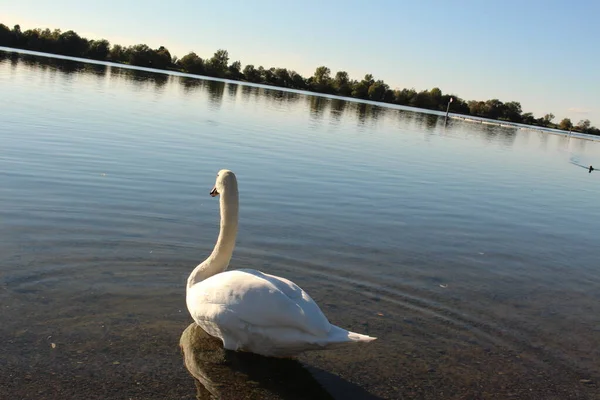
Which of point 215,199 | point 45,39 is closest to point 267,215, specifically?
point 215,199

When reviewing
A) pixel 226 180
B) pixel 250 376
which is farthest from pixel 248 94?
pixel 250 376

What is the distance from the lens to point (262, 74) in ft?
575

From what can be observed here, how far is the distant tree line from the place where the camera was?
140 meters

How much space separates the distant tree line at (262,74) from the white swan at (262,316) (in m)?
149

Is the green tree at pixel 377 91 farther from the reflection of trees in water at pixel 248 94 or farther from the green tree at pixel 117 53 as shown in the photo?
the reflection of trees in water at pixel 248 94

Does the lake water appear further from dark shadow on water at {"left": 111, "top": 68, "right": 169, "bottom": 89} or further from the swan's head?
dark shadow on water at {"left": 111, "top": 68, "right": 169, "bottom": 89}

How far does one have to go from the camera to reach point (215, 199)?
488 inches

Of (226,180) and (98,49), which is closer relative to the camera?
(226,180)

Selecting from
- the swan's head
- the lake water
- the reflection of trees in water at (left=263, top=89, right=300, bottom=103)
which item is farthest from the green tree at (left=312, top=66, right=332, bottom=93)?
the swan's head

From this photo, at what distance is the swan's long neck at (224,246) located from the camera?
6.53 m

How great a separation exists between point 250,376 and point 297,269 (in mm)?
3045

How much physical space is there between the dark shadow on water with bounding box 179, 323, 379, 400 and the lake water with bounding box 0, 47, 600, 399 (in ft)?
0.09

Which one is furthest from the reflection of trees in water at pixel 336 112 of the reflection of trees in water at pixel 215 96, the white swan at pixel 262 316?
the white swan at pixel 262 316

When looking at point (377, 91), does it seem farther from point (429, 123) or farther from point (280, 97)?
point (429, 123)
